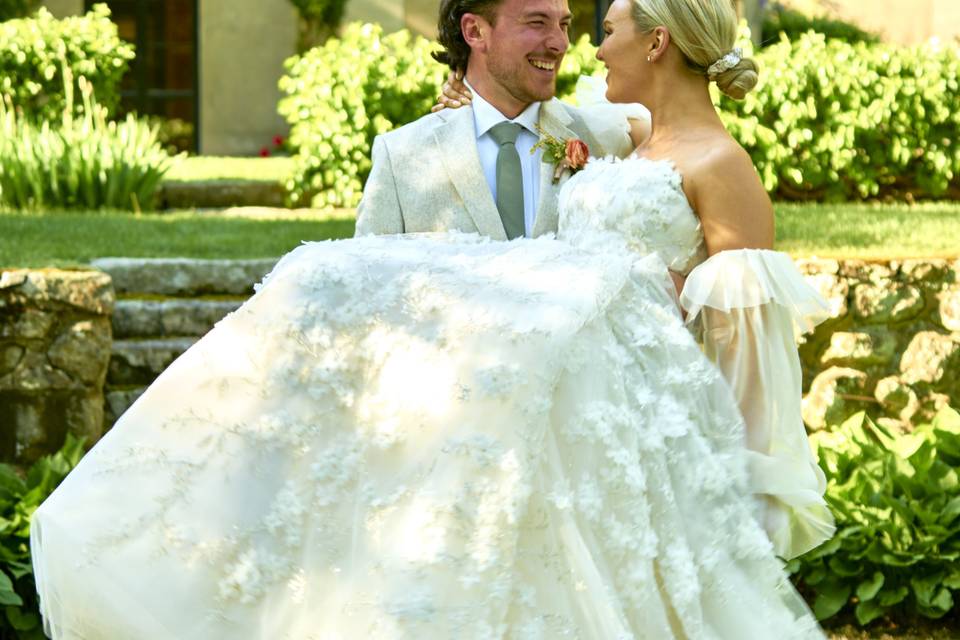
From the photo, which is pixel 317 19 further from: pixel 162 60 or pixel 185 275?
pixel 185 275

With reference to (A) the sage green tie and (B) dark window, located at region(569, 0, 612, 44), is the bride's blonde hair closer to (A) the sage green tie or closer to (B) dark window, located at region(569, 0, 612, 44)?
(A) the sage green tie

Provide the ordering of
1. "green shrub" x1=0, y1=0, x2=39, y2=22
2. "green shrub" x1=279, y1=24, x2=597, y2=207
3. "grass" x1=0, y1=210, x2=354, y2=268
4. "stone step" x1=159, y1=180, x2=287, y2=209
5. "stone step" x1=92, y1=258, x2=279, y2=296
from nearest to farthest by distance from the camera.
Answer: "stone step" x1=92, y1=258, x2=279, y2=296 < "grass" x1=0, y1=210, x2=354, y2=268 < "green shrub" x1=279, y1=24, x2=597, y2=207 < "stone step" x1=159, y1=180, x2=287, y2=209 < "green shrub" x1=0, y1=0, x2=39, y2=22

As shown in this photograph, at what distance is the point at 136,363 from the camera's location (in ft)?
21.3

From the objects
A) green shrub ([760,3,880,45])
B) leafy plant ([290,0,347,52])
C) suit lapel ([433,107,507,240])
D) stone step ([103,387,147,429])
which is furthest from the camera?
green shrub ([760,3,880,45])

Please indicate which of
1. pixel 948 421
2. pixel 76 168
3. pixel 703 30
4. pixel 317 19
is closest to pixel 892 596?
pixel 948 421

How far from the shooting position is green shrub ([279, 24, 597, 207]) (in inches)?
394

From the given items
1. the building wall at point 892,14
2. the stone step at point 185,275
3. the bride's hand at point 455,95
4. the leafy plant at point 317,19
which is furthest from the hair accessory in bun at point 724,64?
the building wall at point 892,14

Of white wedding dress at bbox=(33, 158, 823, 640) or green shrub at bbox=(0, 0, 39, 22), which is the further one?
green shrub at bbox=(0, 0, 39, 22)

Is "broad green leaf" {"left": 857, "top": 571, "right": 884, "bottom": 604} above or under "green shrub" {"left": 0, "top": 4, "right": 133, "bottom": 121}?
above

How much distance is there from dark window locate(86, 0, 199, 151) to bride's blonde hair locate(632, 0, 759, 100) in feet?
42.9

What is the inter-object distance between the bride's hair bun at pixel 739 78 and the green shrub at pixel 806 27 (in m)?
12.3

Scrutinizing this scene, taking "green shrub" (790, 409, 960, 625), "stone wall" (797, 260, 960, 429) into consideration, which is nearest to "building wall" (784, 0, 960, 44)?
"stone wall" (797, 260, 960, 429)

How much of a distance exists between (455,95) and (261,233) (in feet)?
16.0

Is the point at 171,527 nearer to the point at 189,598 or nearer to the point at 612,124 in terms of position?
the point at 189,598
